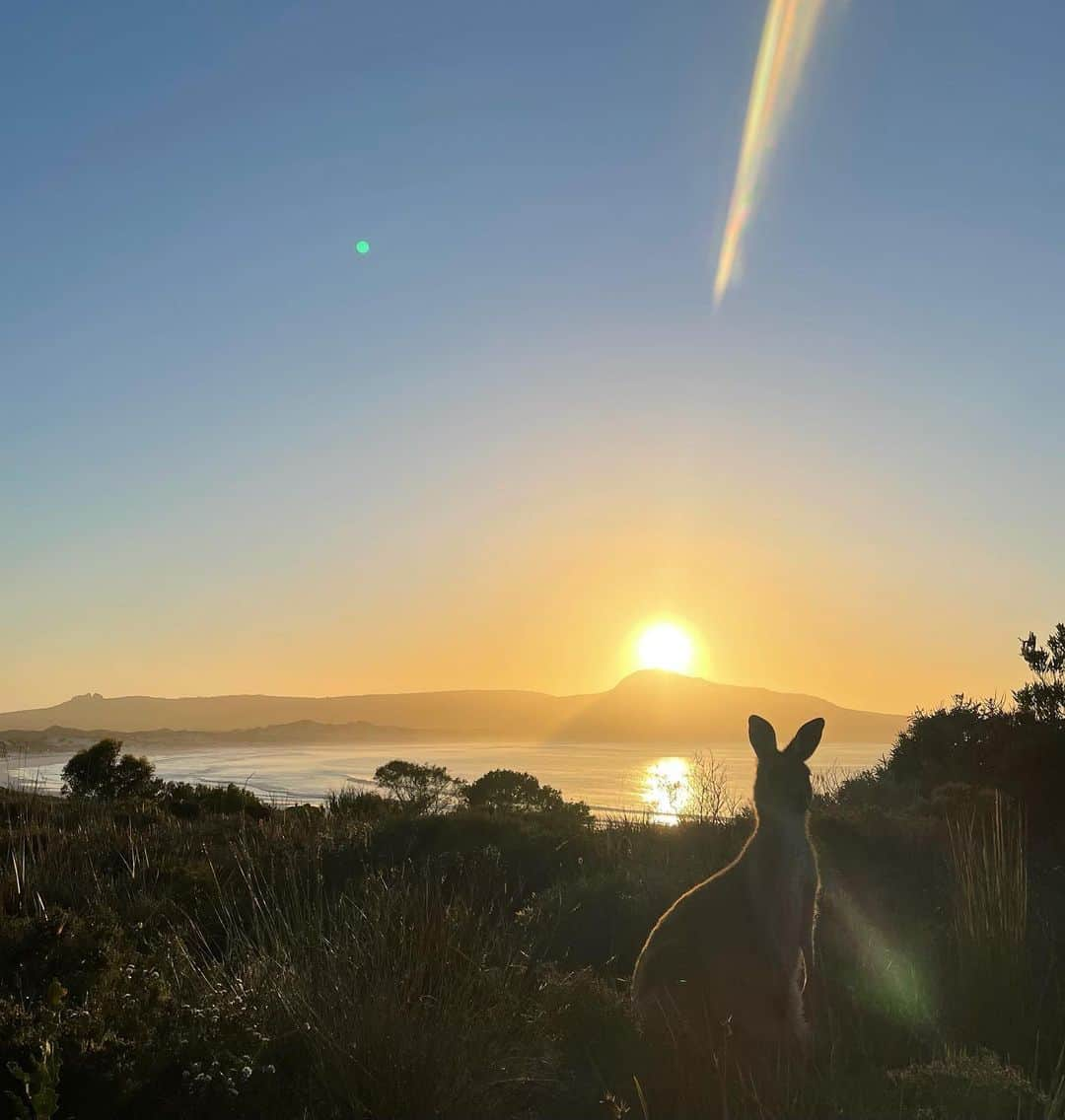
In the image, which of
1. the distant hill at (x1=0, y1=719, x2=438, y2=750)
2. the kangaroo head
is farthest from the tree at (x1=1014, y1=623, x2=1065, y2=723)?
the distant hill at (x1=0, y1=719, x2=438, y2=750)

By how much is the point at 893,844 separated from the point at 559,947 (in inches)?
189

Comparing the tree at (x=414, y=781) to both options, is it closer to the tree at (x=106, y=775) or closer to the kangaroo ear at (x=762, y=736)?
the tree at (x=106, y=775)

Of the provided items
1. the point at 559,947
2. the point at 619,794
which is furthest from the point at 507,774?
the point at 619,794

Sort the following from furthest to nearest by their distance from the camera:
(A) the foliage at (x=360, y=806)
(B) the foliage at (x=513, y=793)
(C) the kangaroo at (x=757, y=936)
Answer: (B) the foliage at (x=513, y=793)
(A) the foliage at (x=360, y=806)
(C) the kangaroo at (x=757, y=936)

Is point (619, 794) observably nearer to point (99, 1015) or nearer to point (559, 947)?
point (559, 947)

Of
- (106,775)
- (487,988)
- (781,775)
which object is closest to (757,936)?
(781,775)

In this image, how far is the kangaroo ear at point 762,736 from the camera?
515 centimetres

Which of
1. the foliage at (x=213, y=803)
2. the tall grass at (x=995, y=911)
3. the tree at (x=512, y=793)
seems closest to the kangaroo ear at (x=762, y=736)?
the tall grass at (x=995, y=911)

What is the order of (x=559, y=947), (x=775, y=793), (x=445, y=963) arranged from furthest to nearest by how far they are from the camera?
(x=559, y=947)
(x=445, y=963)
(x=775, y=793)

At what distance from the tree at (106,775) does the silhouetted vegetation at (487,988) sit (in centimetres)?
1300

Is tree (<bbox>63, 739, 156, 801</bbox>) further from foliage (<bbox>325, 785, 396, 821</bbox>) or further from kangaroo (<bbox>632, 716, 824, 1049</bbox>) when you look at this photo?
kangaroo (<bbox>632, 716, 824, 1049</bbox>)

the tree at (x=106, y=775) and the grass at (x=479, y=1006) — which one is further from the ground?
the grass at (x=479, y=1006)

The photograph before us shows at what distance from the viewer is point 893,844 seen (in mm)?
11734

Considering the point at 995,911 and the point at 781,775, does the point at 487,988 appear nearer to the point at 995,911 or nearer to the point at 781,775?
the point at 781,775
